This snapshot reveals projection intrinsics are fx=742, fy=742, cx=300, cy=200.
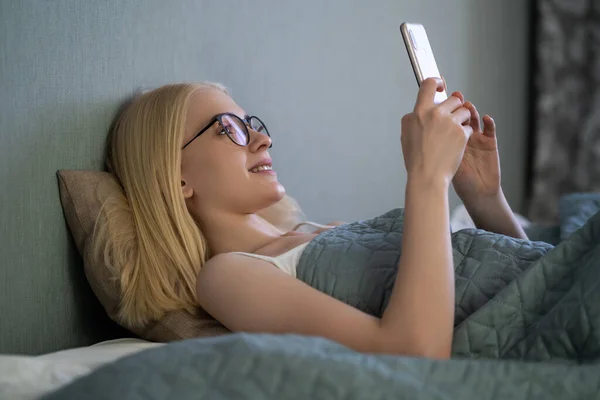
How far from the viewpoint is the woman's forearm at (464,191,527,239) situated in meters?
1.48

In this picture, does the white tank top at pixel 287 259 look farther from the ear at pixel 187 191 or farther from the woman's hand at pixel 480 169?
the woman's hand at pixel 480 169

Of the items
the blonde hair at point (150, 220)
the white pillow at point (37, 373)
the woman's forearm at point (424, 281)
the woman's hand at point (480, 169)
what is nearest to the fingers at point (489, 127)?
the woman's hand at point (480, 169)

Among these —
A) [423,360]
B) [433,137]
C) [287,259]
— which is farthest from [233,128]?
[423,360]

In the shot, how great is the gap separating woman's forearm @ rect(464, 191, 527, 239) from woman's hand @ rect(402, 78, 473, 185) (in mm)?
352

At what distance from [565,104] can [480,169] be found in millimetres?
2273

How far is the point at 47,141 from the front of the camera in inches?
47.9

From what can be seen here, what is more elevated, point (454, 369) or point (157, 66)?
point (157, 66)

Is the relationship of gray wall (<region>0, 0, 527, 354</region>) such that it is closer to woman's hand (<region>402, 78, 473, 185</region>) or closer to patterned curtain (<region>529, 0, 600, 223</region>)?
patterned curtain (<region>529, 0, 600, 223</region>)

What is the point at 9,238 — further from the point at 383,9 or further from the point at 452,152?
the point at 383,9

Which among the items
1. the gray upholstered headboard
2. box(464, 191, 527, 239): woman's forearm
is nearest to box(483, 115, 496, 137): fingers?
box(464, 191, 527, 239): woman's forearm

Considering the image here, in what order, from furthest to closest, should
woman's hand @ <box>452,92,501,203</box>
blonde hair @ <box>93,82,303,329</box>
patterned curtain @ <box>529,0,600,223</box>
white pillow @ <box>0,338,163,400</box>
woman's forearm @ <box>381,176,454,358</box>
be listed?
patterned curtain @ <box>529,0,600,223</box>, woman's hand @ <box>452,92,501,203</box>, blonde hair @ <box>93,82,303,329</box>, woman's forearm @ <box>381,176,454,358</box>, white pillow @ <box>0,338,163,400</box>

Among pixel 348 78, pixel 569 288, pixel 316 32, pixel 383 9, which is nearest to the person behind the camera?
pixel 569 288

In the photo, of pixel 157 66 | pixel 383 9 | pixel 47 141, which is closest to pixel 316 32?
pixel 383 9

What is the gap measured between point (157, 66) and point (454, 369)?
97 cm
